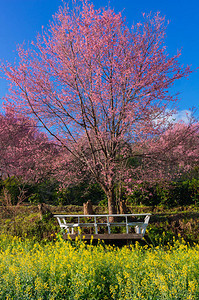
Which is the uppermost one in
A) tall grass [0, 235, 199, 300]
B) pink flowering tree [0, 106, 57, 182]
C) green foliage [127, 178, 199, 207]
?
pink flowering tree [0, 106, 57, 182]

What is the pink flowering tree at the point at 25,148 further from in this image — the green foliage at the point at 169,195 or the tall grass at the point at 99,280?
the tall grass at the point at 99,280

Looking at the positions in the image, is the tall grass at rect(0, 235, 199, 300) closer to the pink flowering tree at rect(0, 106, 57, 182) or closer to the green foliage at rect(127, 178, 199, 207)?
the pink flowering tree at rect(0, 106, 57, 182)

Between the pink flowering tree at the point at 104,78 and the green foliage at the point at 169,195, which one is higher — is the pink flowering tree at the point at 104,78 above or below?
above

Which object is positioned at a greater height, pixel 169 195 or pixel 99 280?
pixel 169 195

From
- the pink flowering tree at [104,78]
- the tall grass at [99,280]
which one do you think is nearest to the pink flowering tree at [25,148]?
the pink flowering tree at [104,78]

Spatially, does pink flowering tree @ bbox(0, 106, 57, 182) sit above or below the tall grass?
above

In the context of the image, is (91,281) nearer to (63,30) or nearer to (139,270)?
(139,270)

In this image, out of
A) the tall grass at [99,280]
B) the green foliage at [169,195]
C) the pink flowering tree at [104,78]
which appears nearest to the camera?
the tall grass at [99,280]

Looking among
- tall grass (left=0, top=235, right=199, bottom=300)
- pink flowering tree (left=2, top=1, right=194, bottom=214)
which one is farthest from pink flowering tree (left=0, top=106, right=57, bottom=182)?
tall grass (left=0, top=235, right=199, bottom=300)

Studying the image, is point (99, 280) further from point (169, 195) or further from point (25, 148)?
point (169, 195)

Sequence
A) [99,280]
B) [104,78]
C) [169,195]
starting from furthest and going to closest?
[169,195] < [104,78] < [99,280]

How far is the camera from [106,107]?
8156 mm

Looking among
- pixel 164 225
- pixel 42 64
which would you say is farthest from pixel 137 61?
pixel 164 225

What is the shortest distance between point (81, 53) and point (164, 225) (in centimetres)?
617
